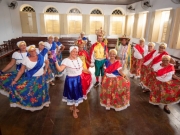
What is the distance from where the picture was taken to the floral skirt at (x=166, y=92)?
2.98 m

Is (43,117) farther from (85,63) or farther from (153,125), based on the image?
(153,125)

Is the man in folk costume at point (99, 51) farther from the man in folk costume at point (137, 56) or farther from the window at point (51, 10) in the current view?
the window at point (51, 10)

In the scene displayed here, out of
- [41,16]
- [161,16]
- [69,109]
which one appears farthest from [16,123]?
[41,16]

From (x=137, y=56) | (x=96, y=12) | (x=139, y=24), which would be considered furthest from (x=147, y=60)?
(x=96, y=12)

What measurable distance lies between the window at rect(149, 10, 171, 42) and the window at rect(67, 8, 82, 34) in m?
5.83

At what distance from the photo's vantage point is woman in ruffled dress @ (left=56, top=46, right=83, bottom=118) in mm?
2575

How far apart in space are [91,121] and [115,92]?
802 millimetres

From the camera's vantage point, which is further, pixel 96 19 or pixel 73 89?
pixel 96 19

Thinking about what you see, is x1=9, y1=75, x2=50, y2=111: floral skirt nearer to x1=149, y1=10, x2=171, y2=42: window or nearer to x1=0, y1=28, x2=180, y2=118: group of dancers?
x1=0, y1=28, x2=180, y2=118: group of dancers

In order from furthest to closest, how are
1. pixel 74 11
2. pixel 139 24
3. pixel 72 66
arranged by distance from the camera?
pixel 74 11
pixel 139 24
pixel 72 66

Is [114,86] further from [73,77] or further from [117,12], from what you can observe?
[117,12]

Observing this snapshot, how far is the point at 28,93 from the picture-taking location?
288 centimetres

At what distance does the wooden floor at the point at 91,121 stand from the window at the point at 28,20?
331 inches

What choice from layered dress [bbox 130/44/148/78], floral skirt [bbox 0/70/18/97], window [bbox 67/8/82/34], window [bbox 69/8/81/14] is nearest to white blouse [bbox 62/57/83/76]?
floral skirt [bbox 0/70/18/97]
